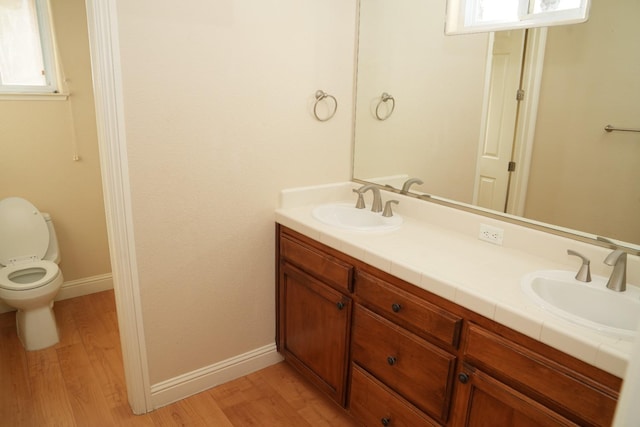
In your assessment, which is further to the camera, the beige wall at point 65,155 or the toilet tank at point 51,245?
the toilet tank at point 51,245

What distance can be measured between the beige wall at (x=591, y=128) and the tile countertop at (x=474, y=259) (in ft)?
0.40

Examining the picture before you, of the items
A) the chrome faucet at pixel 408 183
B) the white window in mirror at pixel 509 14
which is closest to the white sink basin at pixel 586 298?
the chrome faucet at pixel 408 183

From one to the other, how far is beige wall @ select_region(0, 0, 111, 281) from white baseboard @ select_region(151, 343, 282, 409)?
147 centimetres

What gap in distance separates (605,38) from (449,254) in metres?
0.92

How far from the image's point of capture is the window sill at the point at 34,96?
265 centimetres

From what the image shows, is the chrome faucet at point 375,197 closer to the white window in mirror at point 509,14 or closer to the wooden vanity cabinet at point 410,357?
the wooden vanity cabinet at point 410,357

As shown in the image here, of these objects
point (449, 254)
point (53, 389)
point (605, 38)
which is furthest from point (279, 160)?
point (53, 389)

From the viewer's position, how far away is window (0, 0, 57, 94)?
2.68 metres

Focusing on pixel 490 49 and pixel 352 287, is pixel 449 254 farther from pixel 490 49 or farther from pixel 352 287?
pixel 490 49

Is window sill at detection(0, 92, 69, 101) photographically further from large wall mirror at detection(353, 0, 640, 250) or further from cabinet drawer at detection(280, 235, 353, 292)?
large wall mirror at detection(353, 0, 640, 250)

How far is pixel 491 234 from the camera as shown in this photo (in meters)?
1.83

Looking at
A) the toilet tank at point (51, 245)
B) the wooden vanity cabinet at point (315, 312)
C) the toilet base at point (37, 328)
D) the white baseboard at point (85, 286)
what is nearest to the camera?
the wooden vanity cabinet at point (315, 312)

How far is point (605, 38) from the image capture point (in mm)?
1501

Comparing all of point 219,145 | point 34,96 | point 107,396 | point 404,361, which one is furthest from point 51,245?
point 404,361
